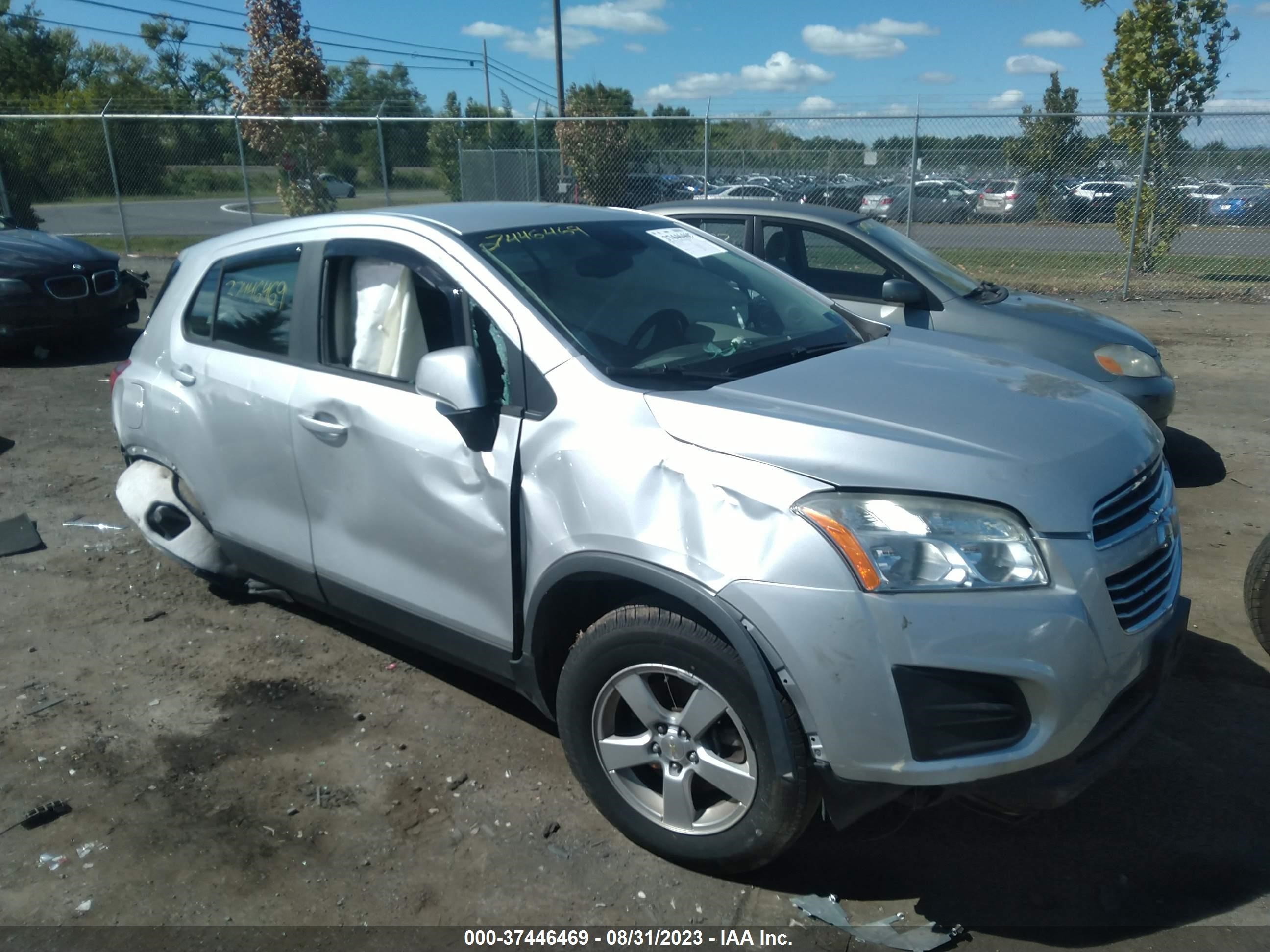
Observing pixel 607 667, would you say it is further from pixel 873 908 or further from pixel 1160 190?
pixel 1160 190

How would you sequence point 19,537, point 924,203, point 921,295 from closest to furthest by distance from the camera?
1. point 19,537
2. point 921,295
3. point 924,203

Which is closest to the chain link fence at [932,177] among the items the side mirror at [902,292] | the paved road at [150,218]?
the paved road at [150,218]

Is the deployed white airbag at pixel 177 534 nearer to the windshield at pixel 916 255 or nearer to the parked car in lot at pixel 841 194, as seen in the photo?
the windshield at pixel 916 255

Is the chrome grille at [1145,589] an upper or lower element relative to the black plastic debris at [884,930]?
upper

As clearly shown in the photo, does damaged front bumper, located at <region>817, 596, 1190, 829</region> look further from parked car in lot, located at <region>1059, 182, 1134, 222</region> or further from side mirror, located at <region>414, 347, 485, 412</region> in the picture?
parked car in lot, located at <region>1059, 182, 1134, 222</region>

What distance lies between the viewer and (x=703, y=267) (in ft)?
12.4

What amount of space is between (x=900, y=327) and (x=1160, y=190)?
1248 centimetres

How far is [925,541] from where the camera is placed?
240cm

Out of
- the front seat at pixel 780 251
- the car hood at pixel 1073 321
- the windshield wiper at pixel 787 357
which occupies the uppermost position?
the front seat at pixel 780 251

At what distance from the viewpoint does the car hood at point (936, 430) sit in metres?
2.45

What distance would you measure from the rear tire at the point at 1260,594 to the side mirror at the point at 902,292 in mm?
2455

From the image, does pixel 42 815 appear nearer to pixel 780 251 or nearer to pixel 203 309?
pixel 203 309

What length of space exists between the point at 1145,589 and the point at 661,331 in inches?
63.8

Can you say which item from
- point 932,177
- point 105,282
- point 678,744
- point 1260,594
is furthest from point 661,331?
point 932,177
